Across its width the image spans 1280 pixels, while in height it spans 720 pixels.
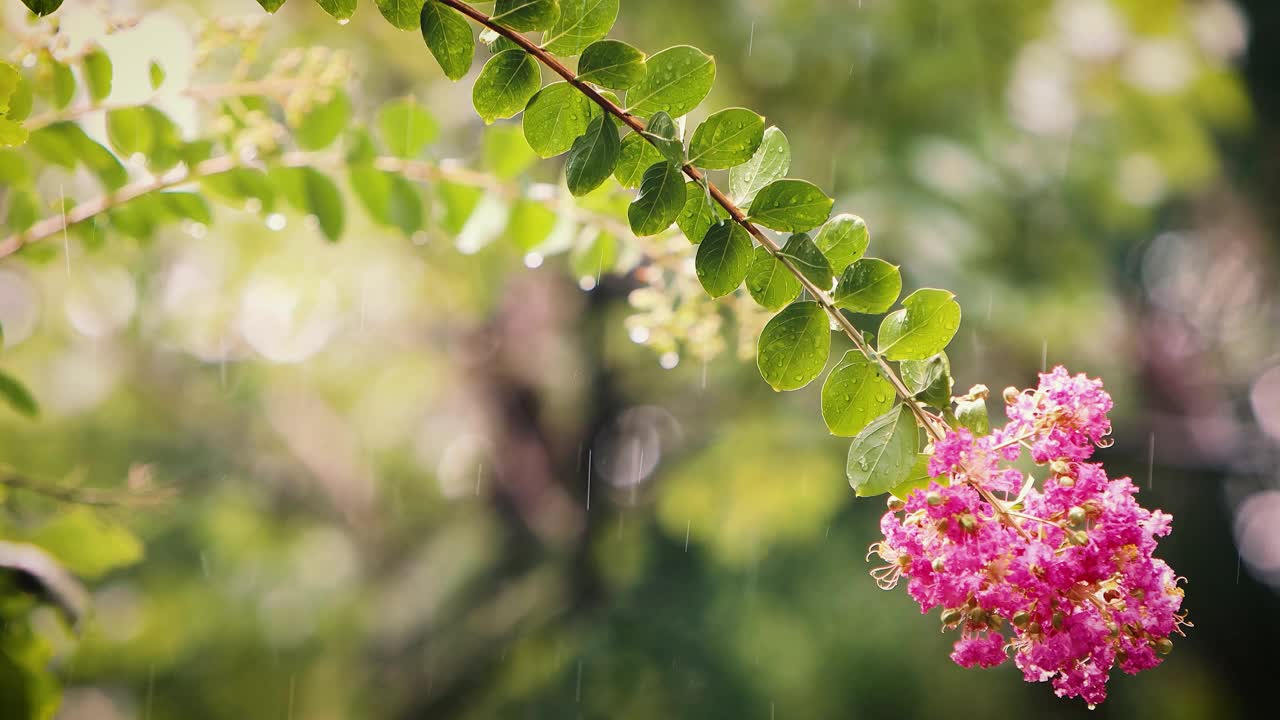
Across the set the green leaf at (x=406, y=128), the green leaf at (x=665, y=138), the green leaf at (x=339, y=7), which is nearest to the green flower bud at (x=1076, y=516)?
the green leaf at (x=665, y=138)

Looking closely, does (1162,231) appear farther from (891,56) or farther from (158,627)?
(158,627)

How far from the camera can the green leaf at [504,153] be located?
0.62 metres

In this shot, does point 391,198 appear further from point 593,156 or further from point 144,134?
point 593,156

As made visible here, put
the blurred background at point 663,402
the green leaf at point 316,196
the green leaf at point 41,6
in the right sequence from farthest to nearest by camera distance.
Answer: the blurred background at point 663,402 < the green leaf at point 316,196 < the green leaf at point 41,6

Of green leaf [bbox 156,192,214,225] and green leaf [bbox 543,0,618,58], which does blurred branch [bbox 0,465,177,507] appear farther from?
green leaf [bbox 543,0,618,58]

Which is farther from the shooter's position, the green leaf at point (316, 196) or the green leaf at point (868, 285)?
the green leaf at point (316, 196)

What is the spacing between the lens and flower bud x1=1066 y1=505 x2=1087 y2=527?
363 millimetres

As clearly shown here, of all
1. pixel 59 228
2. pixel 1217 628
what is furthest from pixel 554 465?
pixel 1217 628

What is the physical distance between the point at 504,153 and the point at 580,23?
270 millimetres

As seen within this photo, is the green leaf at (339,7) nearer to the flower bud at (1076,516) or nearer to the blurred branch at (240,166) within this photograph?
the blurred branch at (240,166)

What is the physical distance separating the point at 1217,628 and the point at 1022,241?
2.08 m

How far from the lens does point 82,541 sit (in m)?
0.55

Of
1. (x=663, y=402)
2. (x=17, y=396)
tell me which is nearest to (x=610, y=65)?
(x=17, y=396)

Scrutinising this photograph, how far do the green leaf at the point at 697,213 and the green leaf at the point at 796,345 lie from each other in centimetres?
5
